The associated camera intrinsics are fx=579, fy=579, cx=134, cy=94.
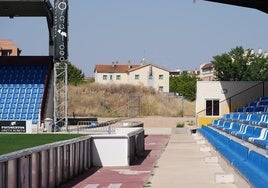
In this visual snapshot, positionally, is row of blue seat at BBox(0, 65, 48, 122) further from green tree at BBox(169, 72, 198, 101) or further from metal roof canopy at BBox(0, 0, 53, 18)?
green tree at BBox(169, 72, 198, 101)

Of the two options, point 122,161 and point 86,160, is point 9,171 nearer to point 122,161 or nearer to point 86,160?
point 86,160

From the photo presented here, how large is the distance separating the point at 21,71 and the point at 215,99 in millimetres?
16448

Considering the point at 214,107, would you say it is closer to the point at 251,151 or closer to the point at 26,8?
the point at 26,8

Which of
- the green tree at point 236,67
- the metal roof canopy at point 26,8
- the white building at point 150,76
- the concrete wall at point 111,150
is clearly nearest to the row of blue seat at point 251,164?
the concrete wall at point 111,150

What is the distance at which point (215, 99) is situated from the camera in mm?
43062

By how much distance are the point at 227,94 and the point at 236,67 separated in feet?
150

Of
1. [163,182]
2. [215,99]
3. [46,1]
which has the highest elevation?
[46,1]

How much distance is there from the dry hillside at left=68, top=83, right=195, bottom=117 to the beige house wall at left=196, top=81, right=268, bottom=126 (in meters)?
27.2

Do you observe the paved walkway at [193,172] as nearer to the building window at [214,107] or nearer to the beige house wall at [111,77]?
the building window at [214,107]

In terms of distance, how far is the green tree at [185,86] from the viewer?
12469 cm

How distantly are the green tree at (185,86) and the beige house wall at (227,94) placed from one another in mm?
77901

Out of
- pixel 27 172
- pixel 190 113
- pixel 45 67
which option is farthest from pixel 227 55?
pixel 27 172

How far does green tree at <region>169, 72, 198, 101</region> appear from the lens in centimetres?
12469

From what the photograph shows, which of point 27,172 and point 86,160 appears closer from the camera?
point 27,172
